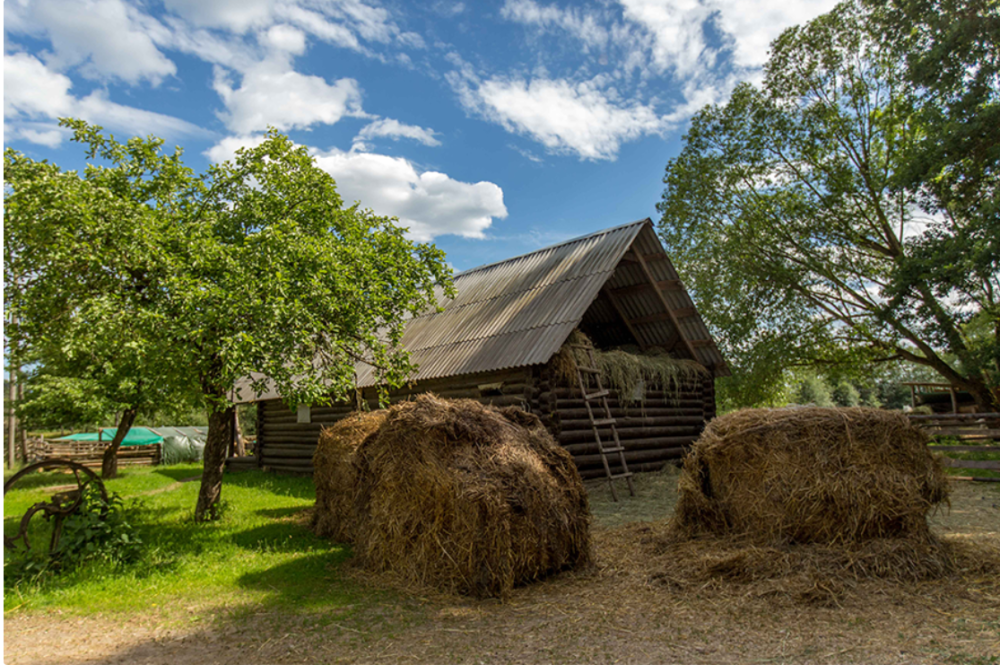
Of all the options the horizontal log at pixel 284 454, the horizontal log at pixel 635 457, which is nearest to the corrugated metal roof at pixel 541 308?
the horizontal log at pixel 635 457

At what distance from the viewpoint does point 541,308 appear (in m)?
14.2

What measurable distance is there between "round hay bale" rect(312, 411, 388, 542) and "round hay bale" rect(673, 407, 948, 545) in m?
4.78

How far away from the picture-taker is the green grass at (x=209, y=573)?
6230 millimetres

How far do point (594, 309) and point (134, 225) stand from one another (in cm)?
1204

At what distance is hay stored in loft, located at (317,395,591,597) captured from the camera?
245 inches

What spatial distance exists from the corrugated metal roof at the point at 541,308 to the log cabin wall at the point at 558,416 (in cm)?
58

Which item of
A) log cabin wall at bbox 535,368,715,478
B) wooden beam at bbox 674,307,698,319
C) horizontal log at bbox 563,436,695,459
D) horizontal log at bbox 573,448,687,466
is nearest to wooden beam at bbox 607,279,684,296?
wooden beam at bbox 674,307,698,319

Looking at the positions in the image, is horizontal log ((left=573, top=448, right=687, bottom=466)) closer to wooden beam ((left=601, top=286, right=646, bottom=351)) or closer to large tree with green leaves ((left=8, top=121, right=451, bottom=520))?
wooden beam ((left=601, top=286, right=646, bottom=351))

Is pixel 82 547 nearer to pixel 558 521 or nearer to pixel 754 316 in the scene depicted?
pixel 558 521

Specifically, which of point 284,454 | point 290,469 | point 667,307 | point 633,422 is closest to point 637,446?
point 633,422

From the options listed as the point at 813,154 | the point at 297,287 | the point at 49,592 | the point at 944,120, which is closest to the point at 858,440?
the point at 297,287

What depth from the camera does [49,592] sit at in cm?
644

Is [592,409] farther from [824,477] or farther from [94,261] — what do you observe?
[94,261]

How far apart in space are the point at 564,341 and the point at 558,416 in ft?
5.61
